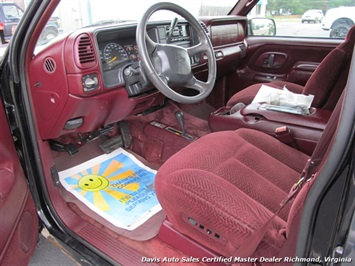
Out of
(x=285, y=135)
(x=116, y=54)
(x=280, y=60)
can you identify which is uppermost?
(x=116, y=54)

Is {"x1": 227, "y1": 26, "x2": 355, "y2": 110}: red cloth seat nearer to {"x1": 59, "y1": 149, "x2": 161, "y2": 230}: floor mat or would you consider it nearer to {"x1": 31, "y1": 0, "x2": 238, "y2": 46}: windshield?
{"x1": 31, "y1": 0, "x2": 238, "y2": 46}: windshield

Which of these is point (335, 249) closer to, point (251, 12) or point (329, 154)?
point (329, 154)

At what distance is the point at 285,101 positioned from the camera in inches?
70.4

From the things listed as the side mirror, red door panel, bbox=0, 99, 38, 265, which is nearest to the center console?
red door panel, bbox=0, 99, 38, 265

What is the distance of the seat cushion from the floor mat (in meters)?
0.49

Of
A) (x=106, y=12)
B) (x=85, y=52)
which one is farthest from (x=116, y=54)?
(x=106, y=12)

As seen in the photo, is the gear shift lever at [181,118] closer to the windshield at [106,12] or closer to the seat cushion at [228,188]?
the windshield at [106,12]

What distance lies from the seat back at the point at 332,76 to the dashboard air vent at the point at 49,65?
1.20 m

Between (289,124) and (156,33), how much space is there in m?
0.79

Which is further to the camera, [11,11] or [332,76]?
[332,76]

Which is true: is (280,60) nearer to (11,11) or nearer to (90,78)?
(90,78)

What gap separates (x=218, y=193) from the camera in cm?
99

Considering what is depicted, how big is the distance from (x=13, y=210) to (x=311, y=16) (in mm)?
2257

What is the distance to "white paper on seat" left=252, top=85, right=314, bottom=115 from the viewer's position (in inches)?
66.7
